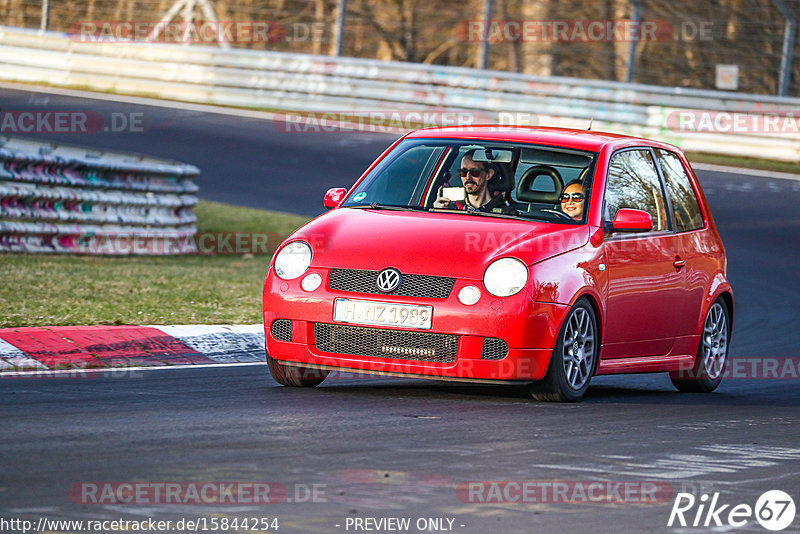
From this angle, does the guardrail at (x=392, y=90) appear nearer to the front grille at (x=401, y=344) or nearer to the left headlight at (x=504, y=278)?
the left headlight at (x=504, y=278)

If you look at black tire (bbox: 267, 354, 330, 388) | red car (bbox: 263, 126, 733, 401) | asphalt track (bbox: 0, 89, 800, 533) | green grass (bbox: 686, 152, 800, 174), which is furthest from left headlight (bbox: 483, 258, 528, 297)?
green grass (bbox: 686, 152, 800, 174)

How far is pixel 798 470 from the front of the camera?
6809 mm

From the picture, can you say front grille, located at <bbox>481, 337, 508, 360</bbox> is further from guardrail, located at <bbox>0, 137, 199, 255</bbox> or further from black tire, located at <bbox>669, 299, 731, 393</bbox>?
guardrail, located at <bbox>0, 137, 199, 255</bbox>

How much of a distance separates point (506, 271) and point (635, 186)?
1.86 metres

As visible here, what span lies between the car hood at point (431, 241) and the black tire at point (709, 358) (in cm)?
180

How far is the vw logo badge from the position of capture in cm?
800

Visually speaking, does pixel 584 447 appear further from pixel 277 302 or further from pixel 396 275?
pixel 277 302

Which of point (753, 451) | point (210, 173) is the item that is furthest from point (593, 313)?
point (210, 173)

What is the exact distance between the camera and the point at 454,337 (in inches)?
315

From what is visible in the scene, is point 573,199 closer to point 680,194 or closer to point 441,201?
point 441,201

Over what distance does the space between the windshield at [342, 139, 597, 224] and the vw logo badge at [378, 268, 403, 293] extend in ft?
3.23

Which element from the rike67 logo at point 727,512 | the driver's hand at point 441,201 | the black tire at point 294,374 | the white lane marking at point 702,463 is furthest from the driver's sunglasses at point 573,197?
the rike67 logo at point 727,512

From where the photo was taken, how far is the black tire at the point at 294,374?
28.3ft

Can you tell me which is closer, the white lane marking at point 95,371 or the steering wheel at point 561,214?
the white lane marking at point 95,371
